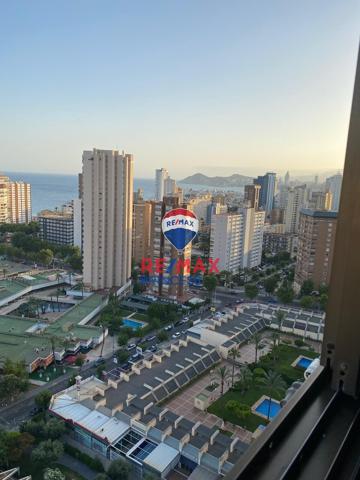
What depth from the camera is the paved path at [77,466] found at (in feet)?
9.93

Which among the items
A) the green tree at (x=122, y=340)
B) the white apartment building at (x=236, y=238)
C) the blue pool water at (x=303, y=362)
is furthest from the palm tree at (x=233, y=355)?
the white apartment building at (x=236, y=238)

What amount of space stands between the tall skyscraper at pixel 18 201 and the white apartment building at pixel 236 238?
8.83 metres

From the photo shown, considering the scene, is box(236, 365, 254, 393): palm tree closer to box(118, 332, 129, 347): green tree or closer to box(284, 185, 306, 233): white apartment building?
box(118, 332, 129, 347): green tree

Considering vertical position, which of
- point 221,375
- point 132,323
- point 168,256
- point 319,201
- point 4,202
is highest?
point 319,201

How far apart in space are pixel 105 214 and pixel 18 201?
871 cm

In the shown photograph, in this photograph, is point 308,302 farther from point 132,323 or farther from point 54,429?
point 54,429

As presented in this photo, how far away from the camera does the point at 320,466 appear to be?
0.41 meters

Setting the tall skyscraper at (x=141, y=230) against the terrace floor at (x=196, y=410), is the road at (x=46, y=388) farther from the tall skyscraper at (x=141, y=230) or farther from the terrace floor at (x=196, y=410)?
the tall skyscraper at (x=141, y=230)

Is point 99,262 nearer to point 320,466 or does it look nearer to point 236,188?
point 320,466

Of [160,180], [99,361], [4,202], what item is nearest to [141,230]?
[99,361]

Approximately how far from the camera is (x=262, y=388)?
4.36m

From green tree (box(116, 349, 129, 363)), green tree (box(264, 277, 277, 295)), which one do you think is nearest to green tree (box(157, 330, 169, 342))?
green tree (box(116, 349, 129, 363))

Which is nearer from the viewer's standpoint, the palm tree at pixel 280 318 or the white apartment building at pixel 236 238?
the palm tree at pixel 280 318

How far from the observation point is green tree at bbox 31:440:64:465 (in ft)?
9.60
